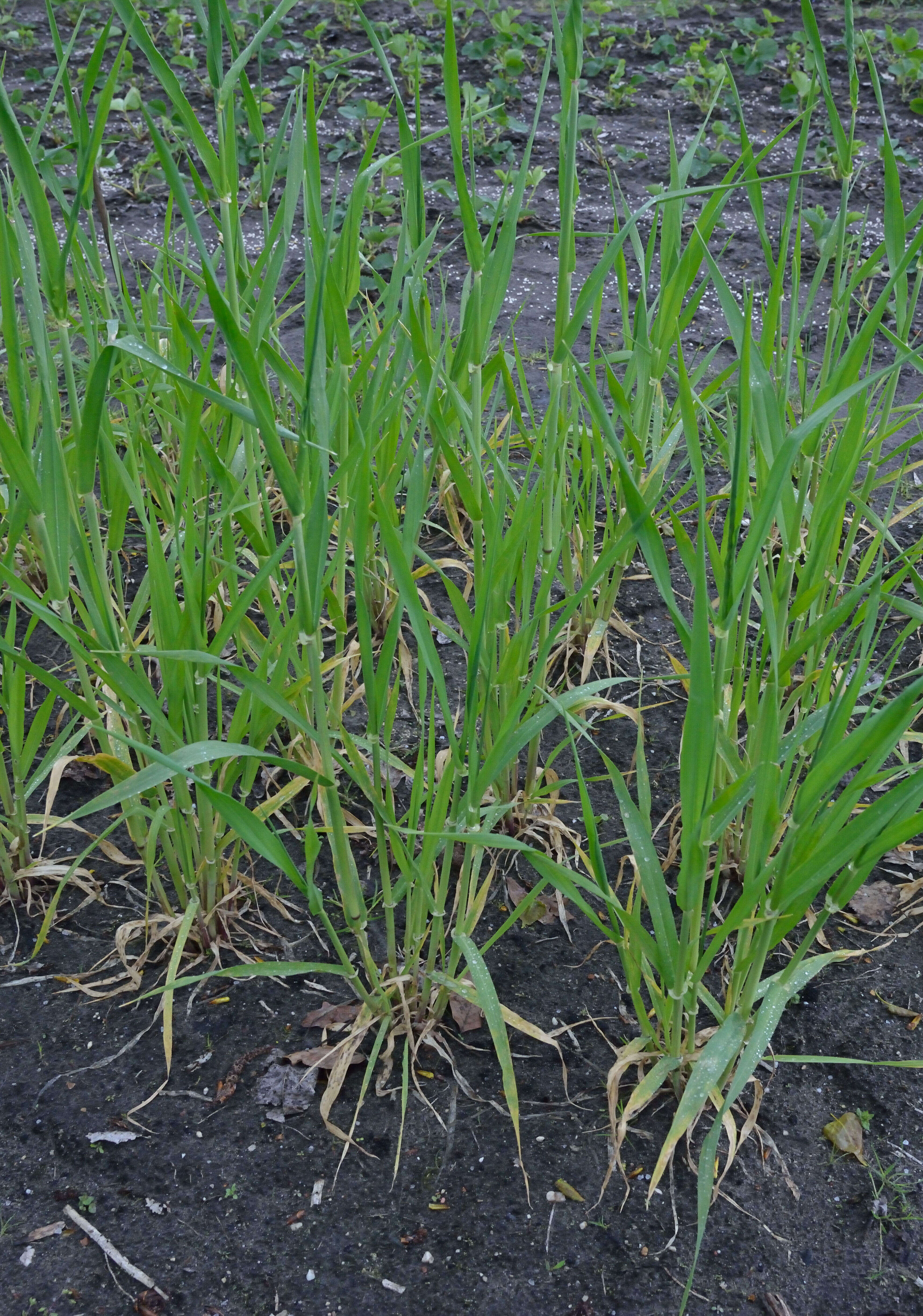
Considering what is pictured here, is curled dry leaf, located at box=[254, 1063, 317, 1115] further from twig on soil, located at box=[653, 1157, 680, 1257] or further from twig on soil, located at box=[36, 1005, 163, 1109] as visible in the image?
twig on soil, located at box=[653, 1157, 680, 1257]

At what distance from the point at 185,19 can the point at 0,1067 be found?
474 cm

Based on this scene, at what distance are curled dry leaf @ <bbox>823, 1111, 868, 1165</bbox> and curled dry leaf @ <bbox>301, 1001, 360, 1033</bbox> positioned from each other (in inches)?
20.5

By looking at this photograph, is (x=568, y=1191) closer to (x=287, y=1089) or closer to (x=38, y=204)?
(x=287, y=1089)

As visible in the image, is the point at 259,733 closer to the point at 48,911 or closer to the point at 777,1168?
the point at 48,911

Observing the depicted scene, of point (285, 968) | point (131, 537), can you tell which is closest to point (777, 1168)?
point (285, 968)

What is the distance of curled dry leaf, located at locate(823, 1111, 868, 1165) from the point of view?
1089 mm

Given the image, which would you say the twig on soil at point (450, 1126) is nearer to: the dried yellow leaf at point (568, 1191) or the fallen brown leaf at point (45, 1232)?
the dried yellow leaf at point (568, 1191)

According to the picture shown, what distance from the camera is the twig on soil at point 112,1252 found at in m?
1.00

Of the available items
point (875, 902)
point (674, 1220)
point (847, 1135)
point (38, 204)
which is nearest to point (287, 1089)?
point (674, 1220)

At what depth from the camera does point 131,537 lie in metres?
1.94

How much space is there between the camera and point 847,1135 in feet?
3.61

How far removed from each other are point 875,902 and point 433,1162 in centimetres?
66

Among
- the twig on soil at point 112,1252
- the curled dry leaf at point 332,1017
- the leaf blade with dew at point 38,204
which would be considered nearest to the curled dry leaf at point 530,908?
the curled dry leaf at point 332,1017

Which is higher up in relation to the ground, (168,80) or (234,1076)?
(168,80)
